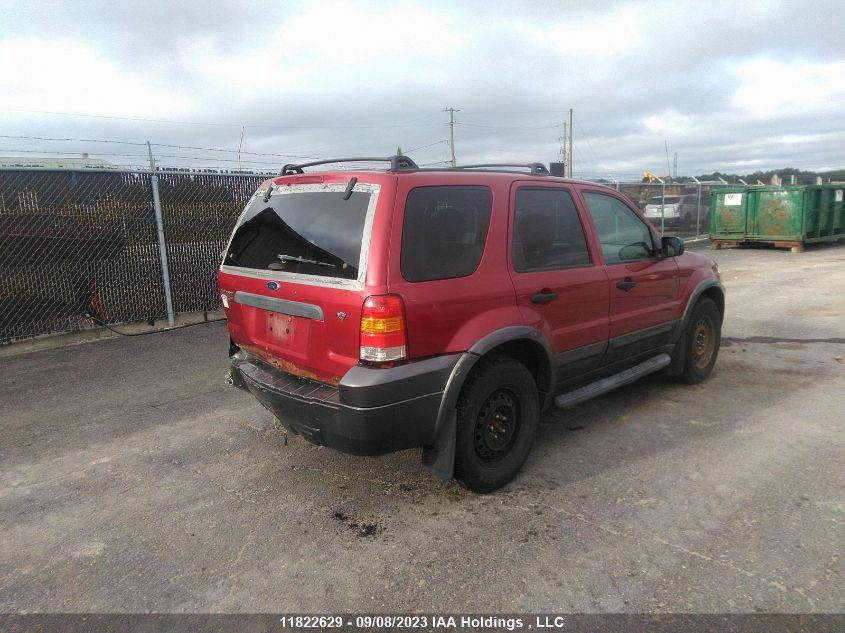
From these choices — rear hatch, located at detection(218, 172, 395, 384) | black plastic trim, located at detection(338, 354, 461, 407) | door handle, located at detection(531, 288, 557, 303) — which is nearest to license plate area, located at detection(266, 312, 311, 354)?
rear hatch, located at detection(218, 172, 395, 384)

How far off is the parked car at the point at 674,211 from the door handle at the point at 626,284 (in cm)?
1455

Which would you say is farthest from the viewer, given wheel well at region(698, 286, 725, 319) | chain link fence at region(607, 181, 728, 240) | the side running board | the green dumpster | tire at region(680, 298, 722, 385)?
chain link fence at region(607, 181, 728, 240)

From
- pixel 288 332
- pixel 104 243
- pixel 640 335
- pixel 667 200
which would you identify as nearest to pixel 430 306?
pixel 288 332

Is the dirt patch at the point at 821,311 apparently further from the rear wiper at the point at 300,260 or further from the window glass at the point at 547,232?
the rear wiper at the point at 300,260

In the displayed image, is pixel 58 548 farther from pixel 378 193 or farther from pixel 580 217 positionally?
pixel 580 217

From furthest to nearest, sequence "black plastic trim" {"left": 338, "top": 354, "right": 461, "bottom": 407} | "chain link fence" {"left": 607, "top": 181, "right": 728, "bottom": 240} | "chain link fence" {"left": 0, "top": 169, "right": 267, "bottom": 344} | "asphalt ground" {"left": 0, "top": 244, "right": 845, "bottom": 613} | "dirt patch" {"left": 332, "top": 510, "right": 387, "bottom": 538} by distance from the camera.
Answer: "chain link fence" {"left": 607, "top": 181, "right": 728, "bottom": 240} → "chain link fence" {"left": 0, "top": 169, "right": 267, "bottom": 344} → "dirt patch" {"left": 332, "top": 510, "right": 387, "bottom": 538} → "black plastic trim" {"left": 338, "top": 354, "right": 461, "bottom": 407} → "asphalt ground" {"left": 0, "top": 244, "right": 845, "bottom": 613}

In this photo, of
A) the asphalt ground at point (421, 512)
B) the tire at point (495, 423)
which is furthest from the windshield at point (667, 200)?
the tire at point (495, 423)

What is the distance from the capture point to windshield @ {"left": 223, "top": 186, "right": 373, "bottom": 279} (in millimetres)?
2975

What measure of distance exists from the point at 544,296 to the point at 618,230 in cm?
120

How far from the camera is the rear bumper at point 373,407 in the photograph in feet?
9.13

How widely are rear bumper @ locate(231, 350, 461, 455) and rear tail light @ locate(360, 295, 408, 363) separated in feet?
0.25

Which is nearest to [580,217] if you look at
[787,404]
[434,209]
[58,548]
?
[434,209]

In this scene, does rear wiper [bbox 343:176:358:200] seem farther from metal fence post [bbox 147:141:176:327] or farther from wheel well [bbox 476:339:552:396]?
metal fence post [bbox 147:141:176:327]

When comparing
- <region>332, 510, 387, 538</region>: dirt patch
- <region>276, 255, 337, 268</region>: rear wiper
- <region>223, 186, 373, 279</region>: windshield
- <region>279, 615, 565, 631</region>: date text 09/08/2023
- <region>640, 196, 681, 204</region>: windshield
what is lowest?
<region>279, 615, 565, 631</region>: date text 09/08/2023
